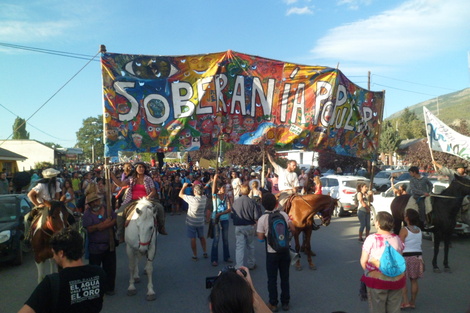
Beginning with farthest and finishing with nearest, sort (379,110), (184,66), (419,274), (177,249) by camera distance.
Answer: (177,249)
(379,110)
(184,66)
(419,274)

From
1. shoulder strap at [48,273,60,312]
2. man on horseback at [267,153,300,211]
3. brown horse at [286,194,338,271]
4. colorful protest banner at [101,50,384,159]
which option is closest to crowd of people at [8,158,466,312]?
man on horseback at [267,153,300,211]

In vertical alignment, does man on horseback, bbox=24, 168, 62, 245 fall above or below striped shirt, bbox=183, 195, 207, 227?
above

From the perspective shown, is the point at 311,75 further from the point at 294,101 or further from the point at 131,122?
the point at 131,122

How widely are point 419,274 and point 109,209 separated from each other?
5451 millimetres

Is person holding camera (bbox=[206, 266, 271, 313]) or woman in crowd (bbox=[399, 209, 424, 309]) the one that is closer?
person holding camera (bbox=[206, 266, 271, 313])

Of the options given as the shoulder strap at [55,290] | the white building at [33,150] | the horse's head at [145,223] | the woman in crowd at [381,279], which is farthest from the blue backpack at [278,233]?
the white building at [33,150]

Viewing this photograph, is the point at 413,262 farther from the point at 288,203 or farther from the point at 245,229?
the point at 288,203

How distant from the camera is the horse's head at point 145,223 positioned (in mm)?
6434

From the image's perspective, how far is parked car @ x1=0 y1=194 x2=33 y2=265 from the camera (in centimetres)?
820

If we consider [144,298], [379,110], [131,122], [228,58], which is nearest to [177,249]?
[144,298]

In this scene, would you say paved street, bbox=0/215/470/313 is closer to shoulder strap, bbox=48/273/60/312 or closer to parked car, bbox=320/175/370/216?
shoulder strap, bbox=48/273/60/312

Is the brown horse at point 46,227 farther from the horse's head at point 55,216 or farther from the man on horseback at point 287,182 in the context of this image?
the man on horseback at point 287,182

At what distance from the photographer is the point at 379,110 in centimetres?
843

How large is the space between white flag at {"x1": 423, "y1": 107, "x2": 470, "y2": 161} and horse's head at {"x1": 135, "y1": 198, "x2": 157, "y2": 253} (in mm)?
7322
